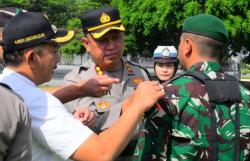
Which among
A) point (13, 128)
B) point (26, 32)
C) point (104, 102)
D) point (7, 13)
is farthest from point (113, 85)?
point (13, 128)

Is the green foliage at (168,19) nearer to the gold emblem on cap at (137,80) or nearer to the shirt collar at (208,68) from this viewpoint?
the gold emblem on cap at (137,80)

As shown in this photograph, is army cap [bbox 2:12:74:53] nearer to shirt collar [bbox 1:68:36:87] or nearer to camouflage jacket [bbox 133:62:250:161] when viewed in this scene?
shirt collar [bbox 1:68:36:87]

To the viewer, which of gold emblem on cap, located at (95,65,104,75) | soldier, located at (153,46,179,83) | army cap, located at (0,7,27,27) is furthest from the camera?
soldier, located at (153,46,179,83)

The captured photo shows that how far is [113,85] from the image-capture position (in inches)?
115

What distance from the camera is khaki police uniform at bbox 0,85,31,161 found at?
1528 mm

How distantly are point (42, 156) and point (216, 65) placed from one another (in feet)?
3.56

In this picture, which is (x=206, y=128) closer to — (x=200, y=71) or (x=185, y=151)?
(x=185, y=151)

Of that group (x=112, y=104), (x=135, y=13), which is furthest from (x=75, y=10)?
(x=112, y=104)

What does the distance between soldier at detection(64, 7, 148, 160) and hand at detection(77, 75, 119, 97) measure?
26cm

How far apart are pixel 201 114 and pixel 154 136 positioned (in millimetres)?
266

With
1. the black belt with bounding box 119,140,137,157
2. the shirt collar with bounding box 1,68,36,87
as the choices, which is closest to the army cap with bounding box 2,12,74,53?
the shirt collar with bounding box 1,68,36,87

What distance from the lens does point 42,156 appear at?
1.94 meters

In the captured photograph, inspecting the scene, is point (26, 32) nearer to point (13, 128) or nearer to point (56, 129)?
point (56, 129)

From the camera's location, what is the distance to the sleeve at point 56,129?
1849mm
